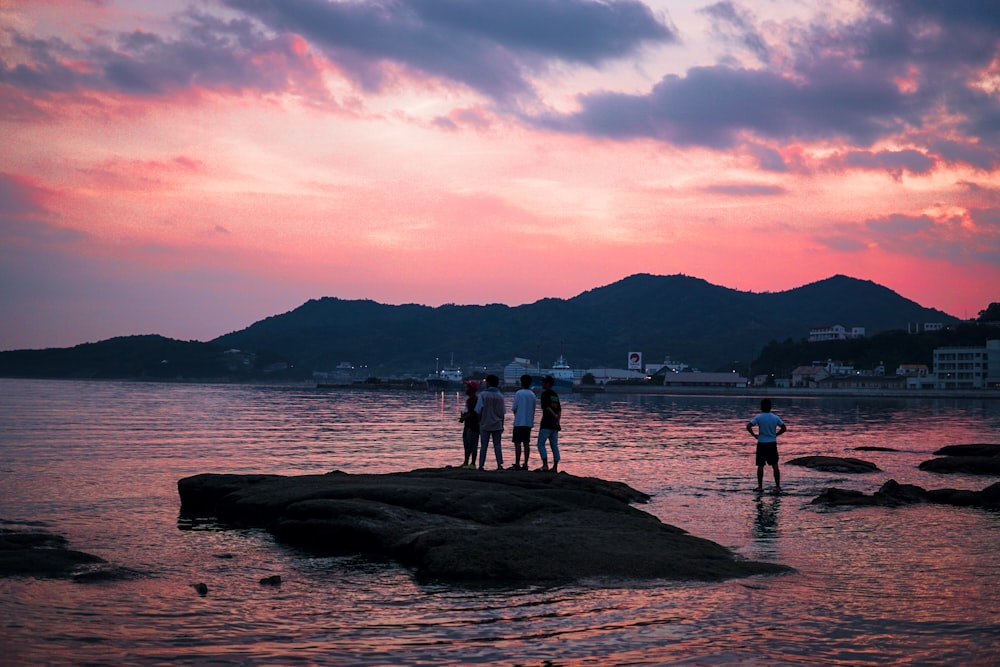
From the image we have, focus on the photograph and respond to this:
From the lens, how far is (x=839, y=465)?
90.5 ft

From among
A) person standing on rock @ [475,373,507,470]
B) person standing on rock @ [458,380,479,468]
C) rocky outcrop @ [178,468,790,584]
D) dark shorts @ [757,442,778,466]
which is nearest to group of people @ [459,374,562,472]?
person standing on rock @ [475,373,507,470]

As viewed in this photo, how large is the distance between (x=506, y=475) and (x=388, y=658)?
10.9 m

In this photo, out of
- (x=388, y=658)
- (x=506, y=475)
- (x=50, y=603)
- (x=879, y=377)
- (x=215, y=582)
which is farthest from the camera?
(x=879, y=377)

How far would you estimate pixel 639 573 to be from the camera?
11.5 meters

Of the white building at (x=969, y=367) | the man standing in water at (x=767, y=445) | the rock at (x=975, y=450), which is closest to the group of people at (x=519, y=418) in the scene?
the man standing in water at (x=767, y=445)

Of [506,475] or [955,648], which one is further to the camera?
[506,475]

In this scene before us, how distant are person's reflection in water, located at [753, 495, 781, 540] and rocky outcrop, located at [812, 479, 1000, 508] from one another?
3.21 ft

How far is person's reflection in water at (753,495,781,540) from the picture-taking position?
50.5 feet

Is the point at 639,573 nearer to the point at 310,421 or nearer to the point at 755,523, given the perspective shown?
the point at 755,523

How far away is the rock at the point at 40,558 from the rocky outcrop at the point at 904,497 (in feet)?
48.5

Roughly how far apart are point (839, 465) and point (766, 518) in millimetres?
11556

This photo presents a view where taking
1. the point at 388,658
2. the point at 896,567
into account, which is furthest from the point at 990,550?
the point at 388,658

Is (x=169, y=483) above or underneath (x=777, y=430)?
underneath

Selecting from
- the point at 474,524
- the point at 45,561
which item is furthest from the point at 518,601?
the point at 45,561
